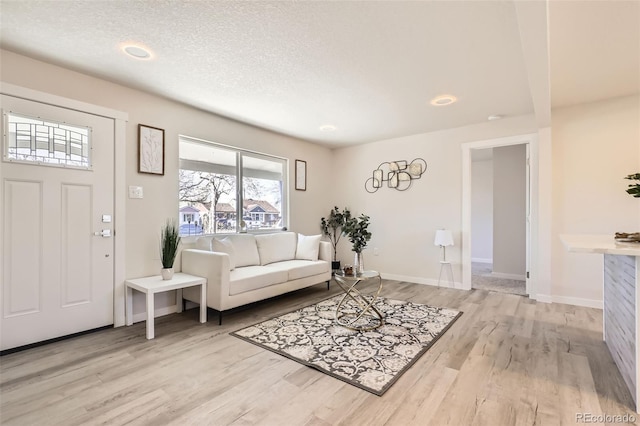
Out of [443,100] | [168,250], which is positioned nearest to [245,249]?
[168,250]

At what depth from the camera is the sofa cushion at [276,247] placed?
4203mm

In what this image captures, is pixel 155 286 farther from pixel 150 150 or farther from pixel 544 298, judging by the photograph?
pixel 544 298

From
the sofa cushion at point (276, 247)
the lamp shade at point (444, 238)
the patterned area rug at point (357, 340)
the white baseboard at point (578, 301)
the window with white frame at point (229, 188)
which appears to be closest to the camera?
the patterned area rug at point (357, 340)

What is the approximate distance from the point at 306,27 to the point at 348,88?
1.10 m

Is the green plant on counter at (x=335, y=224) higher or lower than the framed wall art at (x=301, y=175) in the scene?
lower

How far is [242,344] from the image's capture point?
2.63 metres

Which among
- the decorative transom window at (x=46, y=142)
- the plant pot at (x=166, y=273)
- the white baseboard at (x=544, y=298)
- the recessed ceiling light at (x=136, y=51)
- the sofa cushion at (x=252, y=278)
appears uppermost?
the recessed ceiling light at (x=136, y=51)

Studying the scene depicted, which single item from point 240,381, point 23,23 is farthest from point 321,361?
point 23,23

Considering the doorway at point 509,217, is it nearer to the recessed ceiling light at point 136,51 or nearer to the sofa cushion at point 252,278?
the sofa cushion at point 252,278

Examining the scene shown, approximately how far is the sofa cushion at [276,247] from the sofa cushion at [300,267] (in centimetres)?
12

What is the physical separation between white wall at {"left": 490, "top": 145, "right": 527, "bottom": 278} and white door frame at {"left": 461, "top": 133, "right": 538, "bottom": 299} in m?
1.30

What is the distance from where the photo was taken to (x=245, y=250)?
156 inches

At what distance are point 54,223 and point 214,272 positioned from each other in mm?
1453

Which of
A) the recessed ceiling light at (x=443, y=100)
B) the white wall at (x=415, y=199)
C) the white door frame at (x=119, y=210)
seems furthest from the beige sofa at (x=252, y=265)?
the recessed ceiling light at (x=443, y=100)
